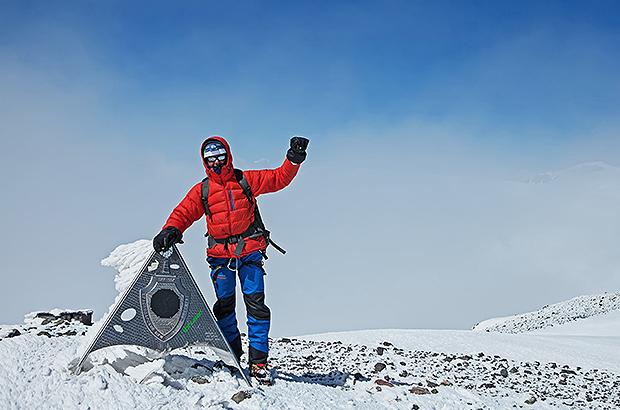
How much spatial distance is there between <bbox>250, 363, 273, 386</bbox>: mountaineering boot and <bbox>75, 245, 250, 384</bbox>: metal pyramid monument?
1.09 ft

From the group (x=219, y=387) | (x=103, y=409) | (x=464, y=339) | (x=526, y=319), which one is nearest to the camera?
(x=103, y=409)

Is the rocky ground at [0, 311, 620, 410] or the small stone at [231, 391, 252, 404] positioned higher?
the rocky ground at [0, 311, 620, 410]

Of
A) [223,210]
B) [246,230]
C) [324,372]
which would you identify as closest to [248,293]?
[246,230]

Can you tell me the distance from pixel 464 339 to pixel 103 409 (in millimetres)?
9092

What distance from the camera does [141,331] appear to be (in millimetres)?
4664

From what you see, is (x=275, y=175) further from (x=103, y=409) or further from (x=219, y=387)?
(x=103, y=409)

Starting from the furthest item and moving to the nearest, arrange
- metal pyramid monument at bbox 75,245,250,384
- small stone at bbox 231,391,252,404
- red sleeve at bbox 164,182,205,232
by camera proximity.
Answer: red sleeve at bbox 164,182,205,232 → metal pyramid monument at bbox 75,245,250,384 → small stone at bbox 231,391,252,404

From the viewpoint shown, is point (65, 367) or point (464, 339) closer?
point (65, 367)

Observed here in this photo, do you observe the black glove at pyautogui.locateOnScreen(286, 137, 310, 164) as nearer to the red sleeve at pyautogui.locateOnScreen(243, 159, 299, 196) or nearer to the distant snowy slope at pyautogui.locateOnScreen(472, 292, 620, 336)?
the red sleeve at pyautogui.locateOnScreen(243, 159, 299, 196)

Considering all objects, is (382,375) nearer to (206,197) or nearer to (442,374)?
(442,374)

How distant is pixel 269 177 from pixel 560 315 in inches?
641

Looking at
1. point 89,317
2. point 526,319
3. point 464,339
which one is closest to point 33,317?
point 89,317

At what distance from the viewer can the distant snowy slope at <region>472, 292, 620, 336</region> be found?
16.5m

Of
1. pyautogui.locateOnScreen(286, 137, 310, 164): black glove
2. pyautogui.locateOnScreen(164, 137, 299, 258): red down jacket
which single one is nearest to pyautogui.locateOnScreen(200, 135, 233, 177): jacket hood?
pyautogui.locateOnScreen(164, 137, 299, 258): red down jacket
